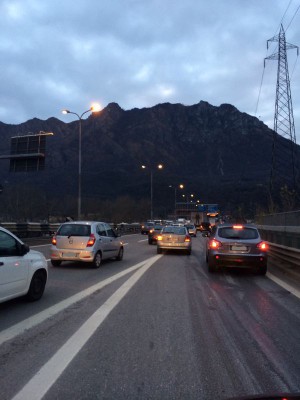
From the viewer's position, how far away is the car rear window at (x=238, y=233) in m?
15.1

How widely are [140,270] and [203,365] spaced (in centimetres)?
1021

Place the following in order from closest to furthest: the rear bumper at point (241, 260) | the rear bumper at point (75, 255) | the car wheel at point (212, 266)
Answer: the rear bumper at point (241, 260)
the car wheel at point (212, 266)
the rear bumper at point (75, 255)

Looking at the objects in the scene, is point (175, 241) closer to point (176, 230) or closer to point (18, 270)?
point (176, 230)


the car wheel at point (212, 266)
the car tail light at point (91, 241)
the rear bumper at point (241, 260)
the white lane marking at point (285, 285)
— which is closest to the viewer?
the white lane marking at point (285, 285)

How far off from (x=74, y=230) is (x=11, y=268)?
304 inches

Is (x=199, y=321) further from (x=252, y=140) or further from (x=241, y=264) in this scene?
(x=252, y=140)

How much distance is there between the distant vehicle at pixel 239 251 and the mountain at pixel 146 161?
31.0 meters

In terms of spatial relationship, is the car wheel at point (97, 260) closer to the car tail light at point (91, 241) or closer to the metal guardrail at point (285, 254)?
the car tail light at point (91, 241)

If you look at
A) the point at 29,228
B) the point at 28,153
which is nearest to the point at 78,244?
the point at 28,153

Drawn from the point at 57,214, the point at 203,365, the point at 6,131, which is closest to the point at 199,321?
the point at 203,365

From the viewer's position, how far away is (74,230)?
52.4ft

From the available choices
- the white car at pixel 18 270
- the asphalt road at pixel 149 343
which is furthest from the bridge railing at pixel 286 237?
the white car at pixel 18 270

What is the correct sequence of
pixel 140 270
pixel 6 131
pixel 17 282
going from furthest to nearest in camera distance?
pixel 6 131 → pixel 140 270 → pixel 17 282

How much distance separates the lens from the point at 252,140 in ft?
568
